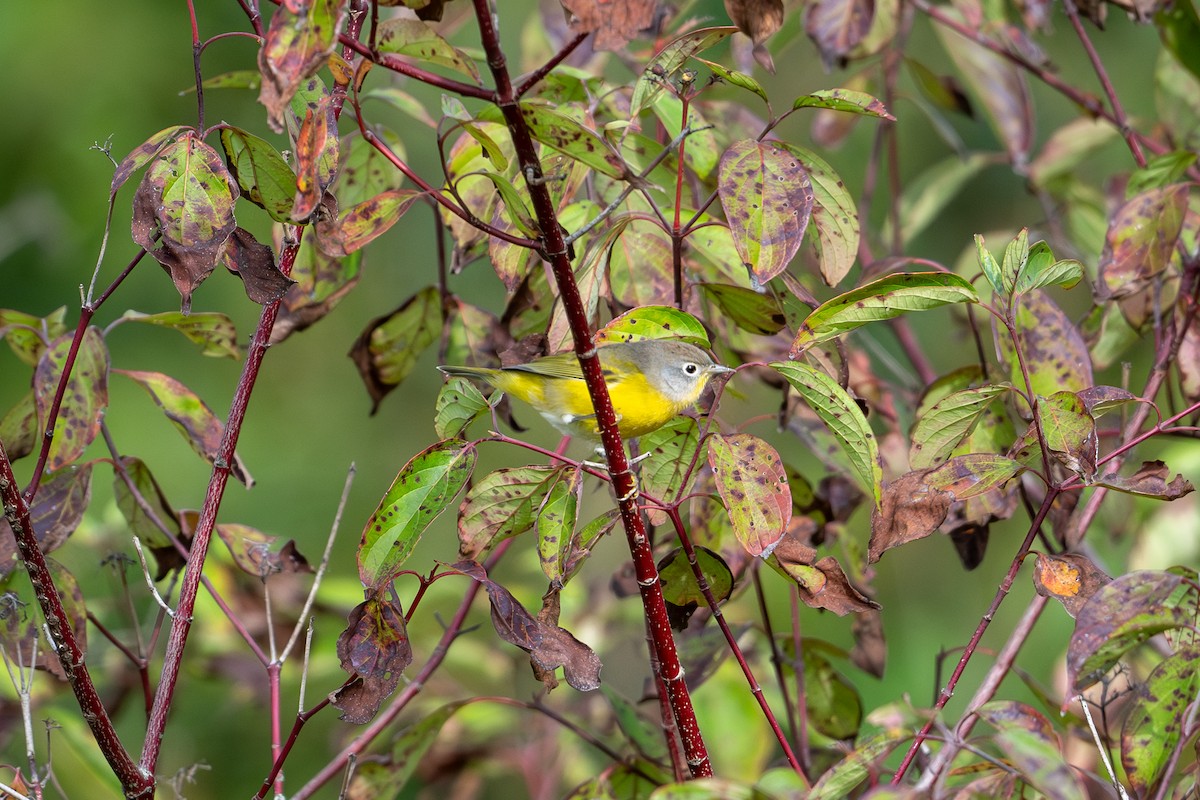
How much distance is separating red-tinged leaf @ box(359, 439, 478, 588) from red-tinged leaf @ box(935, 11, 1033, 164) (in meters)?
1.97

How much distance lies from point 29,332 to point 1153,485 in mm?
1608

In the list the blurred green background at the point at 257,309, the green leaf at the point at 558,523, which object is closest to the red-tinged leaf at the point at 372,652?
the green leaf at the point at 558,523

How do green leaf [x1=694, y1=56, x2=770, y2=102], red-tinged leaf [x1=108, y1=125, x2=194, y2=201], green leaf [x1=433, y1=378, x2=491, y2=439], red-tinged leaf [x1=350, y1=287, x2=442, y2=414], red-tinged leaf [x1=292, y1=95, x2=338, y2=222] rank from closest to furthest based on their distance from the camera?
red-tinged leaf [x1=292, y1=95, x2=338, y2=222]
red-tinged leaf [x1=108, y1=125, x2=194, y2=201]
green leaf [x1=694, y1=56, x2=770, y2=102]
green leaf [x1=433, y1=378, x2=491, y2=439]
red-tinged leaf [x1=350, y1=287, x2=442, y2=414]

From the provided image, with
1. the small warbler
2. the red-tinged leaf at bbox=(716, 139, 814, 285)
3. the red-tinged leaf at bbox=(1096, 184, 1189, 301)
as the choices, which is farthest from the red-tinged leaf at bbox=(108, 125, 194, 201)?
the red-tinged leaf at bbox=(1096, 184, 1189, 301)

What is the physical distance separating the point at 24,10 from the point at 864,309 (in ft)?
19.7

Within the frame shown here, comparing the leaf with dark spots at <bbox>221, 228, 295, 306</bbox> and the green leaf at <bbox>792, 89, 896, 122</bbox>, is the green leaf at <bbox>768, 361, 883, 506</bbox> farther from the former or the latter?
the leaf with dark spots at <bbox>221, 228, 295, 306</bbox>

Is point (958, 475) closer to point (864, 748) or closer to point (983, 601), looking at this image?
point (864, 748)

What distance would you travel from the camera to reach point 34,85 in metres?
5.82

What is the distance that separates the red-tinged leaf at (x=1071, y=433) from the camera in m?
1.32

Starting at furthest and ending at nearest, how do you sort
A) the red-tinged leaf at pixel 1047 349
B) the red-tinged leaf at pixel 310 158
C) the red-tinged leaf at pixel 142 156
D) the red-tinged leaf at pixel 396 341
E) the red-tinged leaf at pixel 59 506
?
the red-tinged leaf at pixel 396 341, the red-tinged leaf at pixel 1047 349, the red-tinged leaf at pixel 59 506, the red-tinged leaf at pixel 142 156, the red-tinged leaf at pixel 310 158

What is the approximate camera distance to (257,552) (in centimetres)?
166

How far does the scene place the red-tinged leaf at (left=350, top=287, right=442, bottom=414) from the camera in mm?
1959

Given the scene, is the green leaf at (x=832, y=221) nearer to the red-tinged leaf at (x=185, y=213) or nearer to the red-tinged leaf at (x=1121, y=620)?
the red-tinged leaf at (x=1121, y=620)

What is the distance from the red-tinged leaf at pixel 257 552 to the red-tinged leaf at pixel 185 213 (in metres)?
0.52
